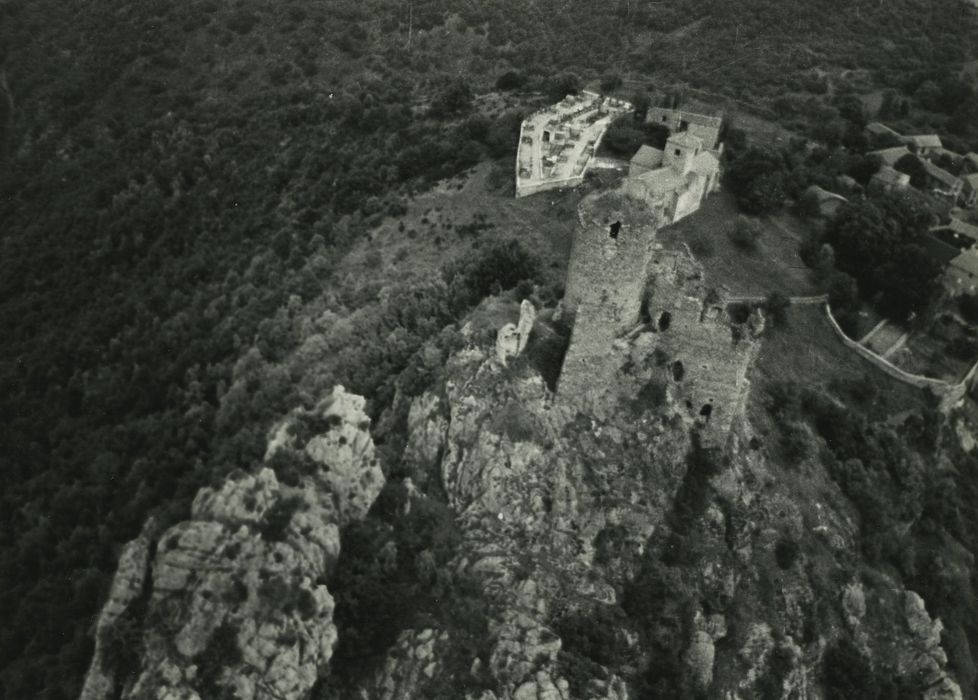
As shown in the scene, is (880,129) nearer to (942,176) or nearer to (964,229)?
(942,176)

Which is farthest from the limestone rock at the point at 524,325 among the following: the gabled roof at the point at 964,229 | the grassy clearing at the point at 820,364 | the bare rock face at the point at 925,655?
the gabled roof at the point at 964,229

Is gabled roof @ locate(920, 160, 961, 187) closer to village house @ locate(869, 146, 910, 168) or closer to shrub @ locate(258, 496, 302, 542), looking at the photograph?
village house @ locate(869, 146, 910, 168)

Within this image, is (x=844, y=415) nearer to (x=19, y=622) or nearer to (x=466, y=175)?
(x=466, y=175)

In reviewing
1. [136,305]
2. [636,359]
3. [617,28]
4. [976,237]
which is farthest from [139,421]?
[617,28]

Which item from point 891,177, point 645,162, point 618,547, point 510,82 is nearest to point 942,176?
point 891,177

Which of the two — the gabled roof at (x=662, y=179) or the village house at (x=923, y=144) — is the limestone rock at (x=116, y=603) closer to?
the gabled roof at (x=662, y=179)

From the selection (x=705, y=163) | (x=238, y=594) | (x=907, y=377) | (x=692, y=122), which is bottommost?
(x=907, y=377)
